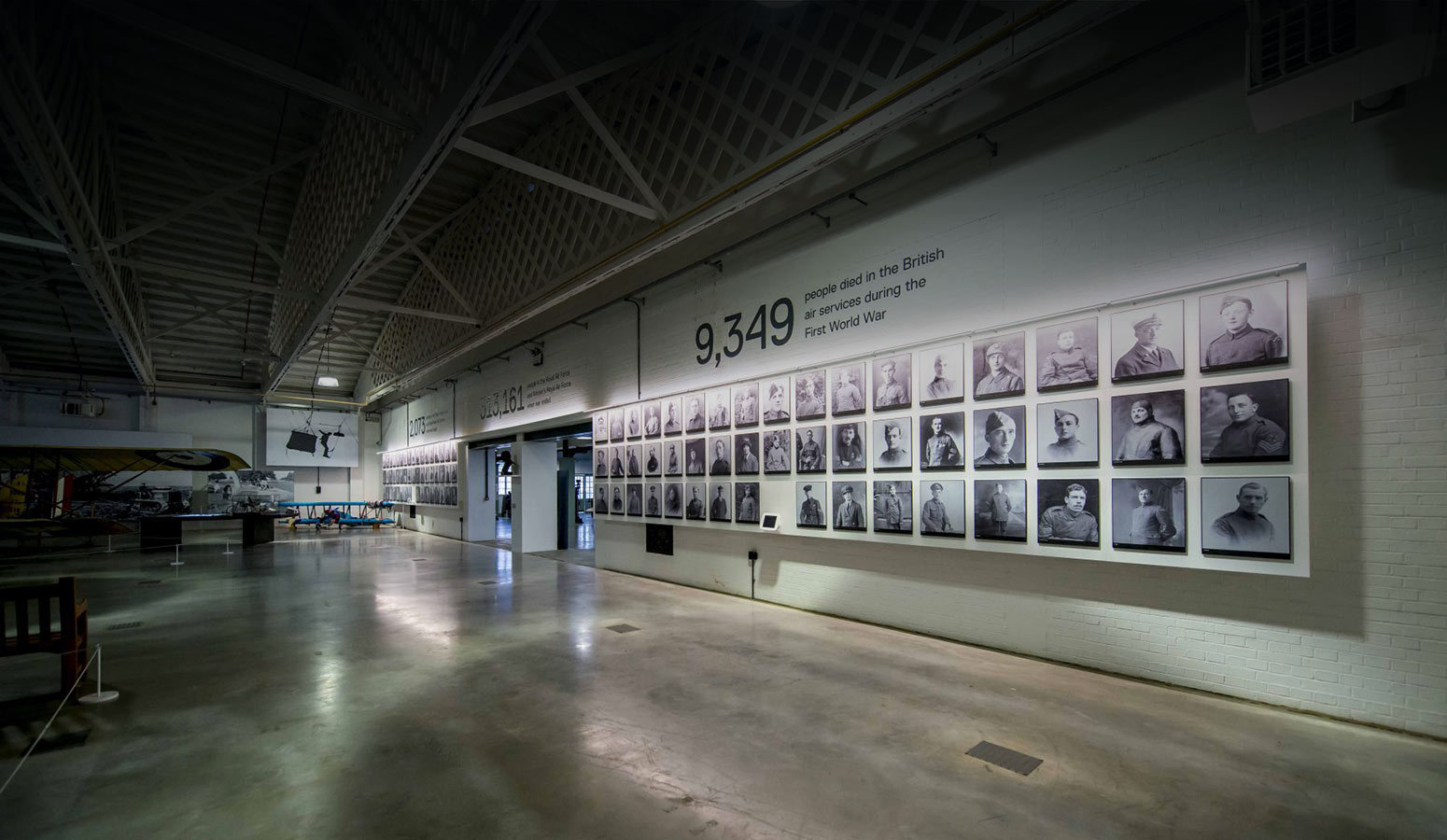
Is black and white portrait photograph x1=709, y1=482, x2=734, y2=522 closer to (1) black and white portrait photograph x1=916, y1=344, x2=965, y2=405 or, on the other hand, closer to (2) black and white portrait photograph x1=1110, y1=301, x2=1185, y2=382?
(1) black and white portrait photograph x1=916, y1=344, x2=965, y2=405

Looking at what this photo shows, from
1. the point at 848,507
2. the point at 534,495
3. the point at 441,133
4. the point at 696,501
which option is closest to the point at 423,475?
the point at 534,495

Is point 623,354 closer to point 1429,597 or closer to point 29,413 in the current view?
point 1429,597

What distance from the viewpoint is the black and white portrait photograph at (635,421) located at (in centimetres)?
958

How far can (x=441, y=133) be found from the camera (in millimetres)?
5387

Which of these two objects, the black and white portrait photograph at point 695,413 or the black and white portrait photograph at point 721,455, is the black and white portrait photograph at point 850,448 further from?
the black and white portrait photograph at point 695,413

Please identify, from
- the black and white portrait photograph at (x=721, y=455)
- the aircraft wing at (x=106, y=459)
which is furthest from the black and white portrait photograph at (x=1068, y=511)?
the aircraft wing at (x=106, y=459)

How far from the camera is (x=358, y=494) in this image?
79.7ft

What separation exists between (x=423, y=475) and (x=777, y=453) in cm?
1570

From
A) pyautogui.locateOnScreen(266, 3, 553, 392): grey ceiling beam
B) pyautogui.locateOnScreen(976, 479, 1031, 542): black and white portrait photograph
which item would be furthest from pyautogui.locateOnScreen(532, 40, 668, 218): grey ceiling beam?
pyautogui.locateOnScreen(976, 479, 1031, 542): black and white portrait photograph

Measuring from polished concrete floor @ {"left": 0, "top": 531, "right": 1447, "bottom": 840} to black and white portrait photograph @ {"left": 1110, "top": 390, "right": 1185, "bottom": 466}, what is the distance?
1714mm

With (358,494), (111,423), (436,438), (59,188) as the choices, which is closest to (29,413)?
(111,423)

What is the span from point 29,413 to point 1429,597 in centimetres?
2997

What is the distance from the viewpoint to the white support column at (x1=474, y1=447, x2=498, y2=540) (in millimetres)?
16219

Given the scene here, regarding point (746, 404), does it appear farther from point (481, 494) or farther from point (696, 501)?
point (481, 494)
